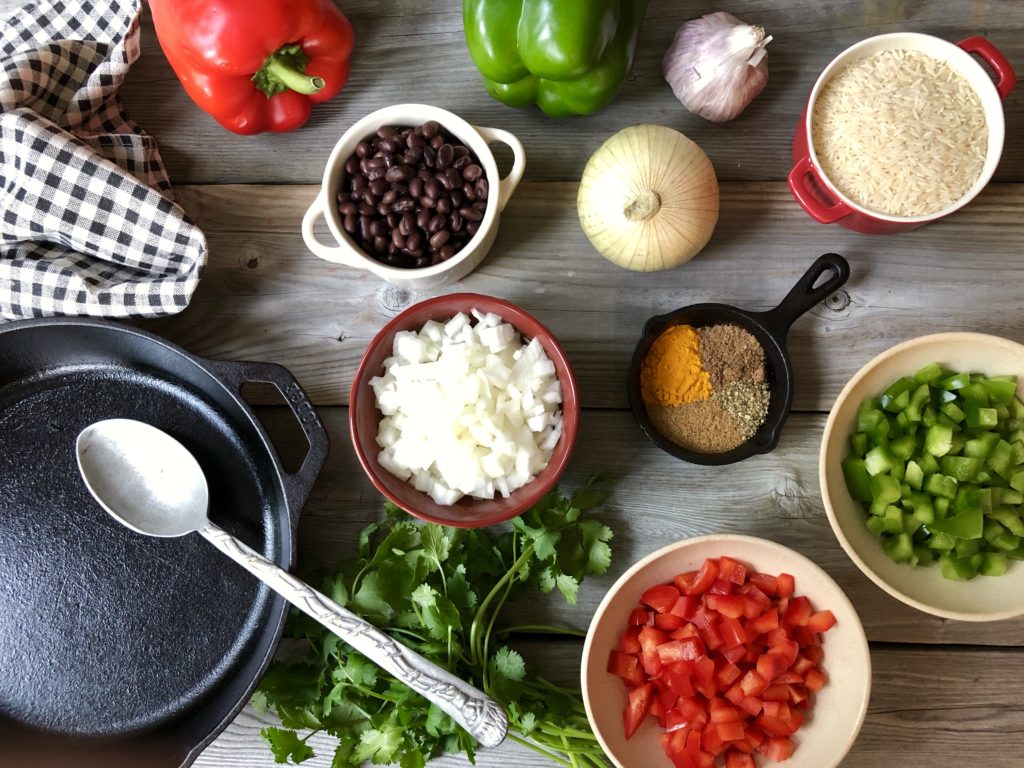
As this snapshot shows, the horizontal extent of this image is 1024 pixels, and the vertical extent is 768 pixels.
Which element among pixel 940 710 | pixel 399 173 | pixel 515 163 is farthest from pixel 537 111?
pixel 940 710

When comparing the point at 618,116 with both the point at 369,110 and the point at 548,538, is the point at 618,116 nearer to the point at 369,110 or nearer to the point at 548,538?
the point at 369,110

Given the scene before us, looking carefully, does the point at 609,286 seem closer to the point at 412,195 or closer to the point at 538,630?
the point at 412,195

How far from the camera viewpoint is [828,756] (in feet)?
3.65

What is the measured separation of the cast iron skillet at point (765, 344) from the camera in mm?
1195

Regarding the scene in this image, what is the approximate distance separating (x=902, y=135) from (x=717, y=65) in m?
0.30

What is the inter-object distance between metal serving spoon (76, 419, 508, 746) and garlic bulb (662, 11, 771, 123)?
3.25 feet

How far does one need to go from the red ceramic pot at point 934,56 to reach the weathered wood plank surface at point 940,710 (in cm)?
71

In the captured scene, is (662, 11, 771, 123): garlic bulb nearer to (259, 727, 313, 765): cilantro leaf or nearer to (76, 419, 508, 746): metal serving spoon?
(76, 419, 508, 746): metal serving spoon

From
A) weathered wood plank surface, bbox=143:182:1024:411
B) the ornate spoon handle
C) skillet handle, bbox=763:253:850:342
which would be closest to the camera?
the ornate spoon handle

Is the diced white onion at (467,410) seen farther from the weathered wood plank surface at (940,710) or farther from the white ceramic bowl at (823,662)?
the weathered wood plank surface at (940,710)

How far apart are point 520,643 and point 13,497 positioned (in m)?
0.88

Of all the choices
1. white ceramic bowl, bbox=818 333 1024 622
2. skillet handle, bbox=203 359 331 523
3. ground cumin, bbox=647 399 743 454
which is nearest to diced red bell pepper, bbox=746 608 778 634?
white ceramic bowl, bbox=818 333 1024 622

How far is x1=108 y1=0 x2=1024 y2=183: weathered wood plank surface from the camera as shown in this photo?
1.31 m

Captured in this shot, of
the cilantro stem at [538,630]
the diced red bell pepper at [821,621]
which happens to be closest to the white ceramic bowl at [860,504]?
the diced red bell pepper at [821,621]
